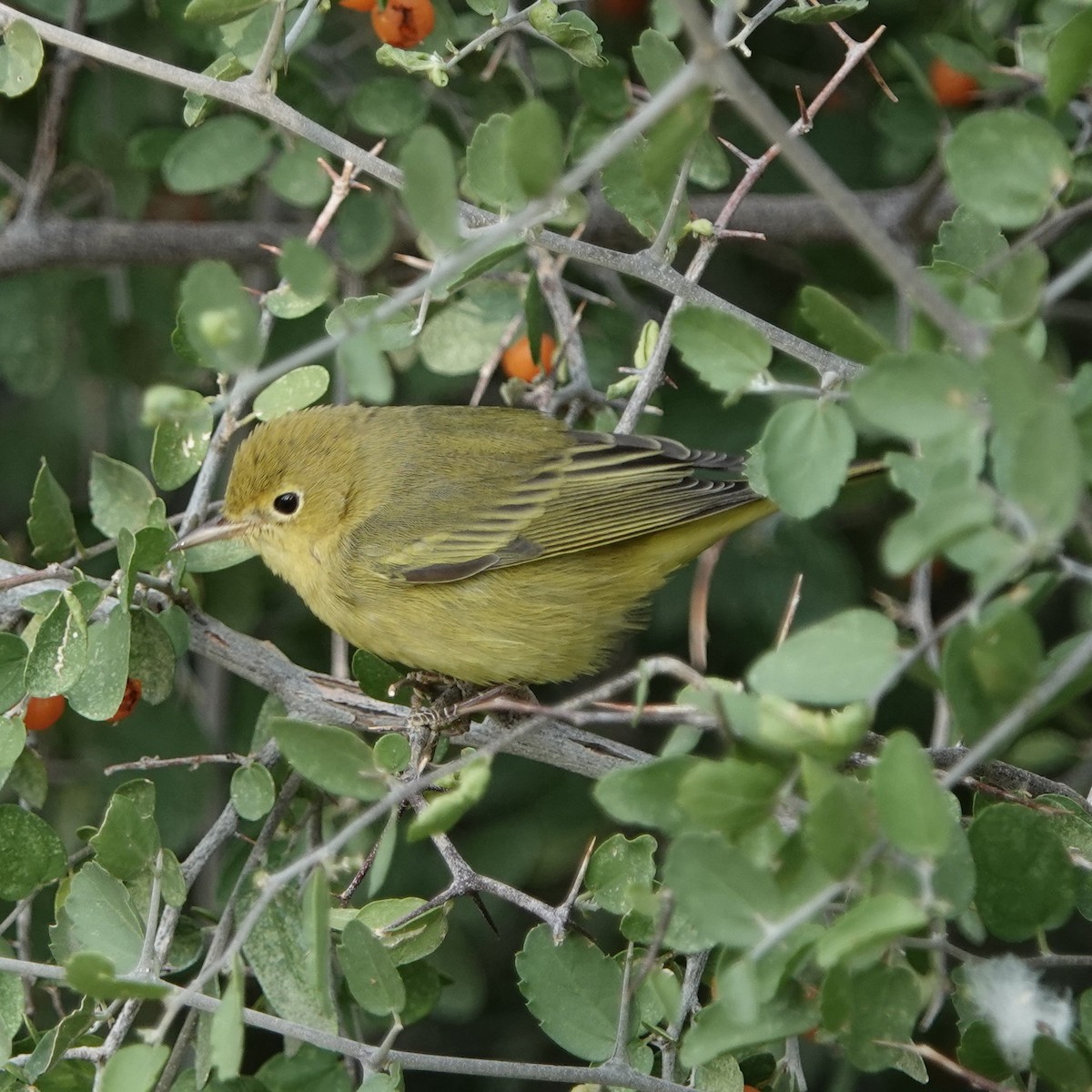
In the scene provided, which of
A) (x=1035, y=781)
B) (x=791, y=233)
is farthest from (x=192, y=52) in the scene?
(x=1035, y=781)

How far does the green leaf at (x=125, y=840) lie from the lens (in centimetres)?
256

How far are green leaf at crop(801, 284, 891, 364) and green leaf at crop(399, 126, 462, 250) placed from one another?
0.50 metres

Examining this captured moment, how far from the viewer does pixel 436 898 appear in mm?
2707

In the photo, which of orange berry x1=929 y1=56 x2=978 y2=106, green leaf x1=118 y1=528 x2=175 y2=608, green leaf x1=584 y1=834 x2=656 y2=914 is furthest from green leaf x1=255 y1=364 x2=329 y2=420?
orange berry x1=929 y1=56 x2=978 y2=106

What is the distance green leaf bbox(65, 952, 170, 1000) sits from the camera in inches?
78.3

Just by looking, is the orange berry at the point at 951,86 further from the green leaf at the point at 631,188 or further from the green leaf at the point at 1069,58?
the green leaf at the point at 1069,58

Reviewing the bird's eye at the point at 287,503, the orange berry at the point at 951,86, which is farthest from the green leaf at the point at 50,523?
the orange berry at the point at 951,86

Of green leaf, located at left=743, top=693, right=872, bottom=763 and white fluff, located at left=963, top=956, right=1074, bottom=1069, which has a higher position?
green leaf, located at left=743, top=693, right=872, bottom=763

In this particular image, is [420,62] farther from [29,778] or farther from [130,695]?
[29,778]

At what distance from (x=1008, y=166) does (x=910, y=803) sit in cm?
91

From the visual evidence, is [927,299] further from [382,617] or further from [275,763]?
[382,617]

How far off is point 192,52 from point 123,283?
30.2 inches

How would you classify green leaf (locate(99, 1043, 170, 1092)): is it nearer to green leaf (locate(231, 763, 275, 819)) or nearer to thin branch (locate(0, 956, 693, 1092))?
thin branch (locate(0, 956, 693, 1092))

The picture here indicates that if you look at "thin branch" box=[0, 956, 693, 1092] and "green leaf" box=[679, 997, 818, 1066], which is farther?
"thin branch" box=[0, 956, 693, 1092]
